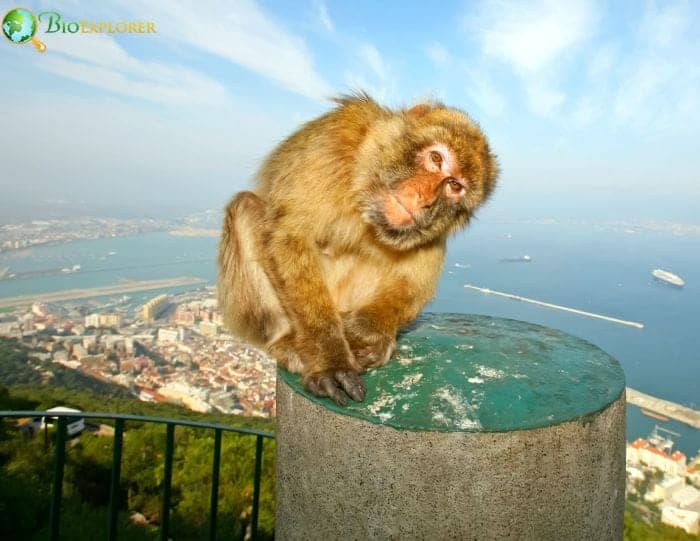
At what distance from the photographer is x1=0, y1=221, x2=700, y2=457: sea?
63.9ft

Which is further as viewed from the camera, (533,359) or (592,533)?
(533,359)

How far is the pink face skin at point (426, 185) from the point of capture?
222 cm

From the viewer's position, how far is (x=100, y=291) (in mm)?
22125

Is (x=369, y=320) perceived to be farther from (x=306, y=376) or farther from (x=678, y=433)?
(x=678, y=433)

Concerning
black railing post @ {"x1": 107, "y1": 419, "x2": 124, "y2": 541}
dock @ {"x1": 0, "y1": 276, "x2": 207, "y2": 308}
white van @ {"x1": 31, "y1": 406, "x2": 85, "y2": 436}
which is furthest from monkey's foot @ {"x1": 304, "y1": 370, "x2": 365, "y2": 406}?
dock @ {"x1": 0, "y1": 276, "x2": 207, "y2": 308}

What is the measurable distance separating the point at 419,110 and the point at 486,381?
4.51 feet

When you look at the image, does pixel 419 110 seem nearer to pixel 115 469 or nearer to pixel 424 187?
pixel 424 187

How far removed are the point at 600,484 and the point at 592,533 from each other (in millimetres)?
156

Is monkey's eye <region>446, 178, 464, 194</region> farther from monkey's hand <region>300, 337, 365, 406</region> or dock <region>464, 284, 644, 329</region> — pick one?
Result: dock <region>464, 284, 644, 329</region>

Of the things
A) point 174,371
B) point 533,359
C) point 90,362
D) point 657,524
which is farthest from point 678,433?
point 90,362

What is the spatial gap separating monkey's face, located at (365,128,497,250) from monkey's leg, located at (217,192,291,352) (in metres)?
0.63

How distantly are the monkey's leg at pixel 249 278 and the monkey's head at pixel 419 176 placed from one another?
59 cm

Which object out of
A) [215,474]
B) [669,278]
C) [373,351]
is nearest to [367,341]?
[373,351]

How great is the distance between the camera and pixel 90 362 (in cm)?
1566
